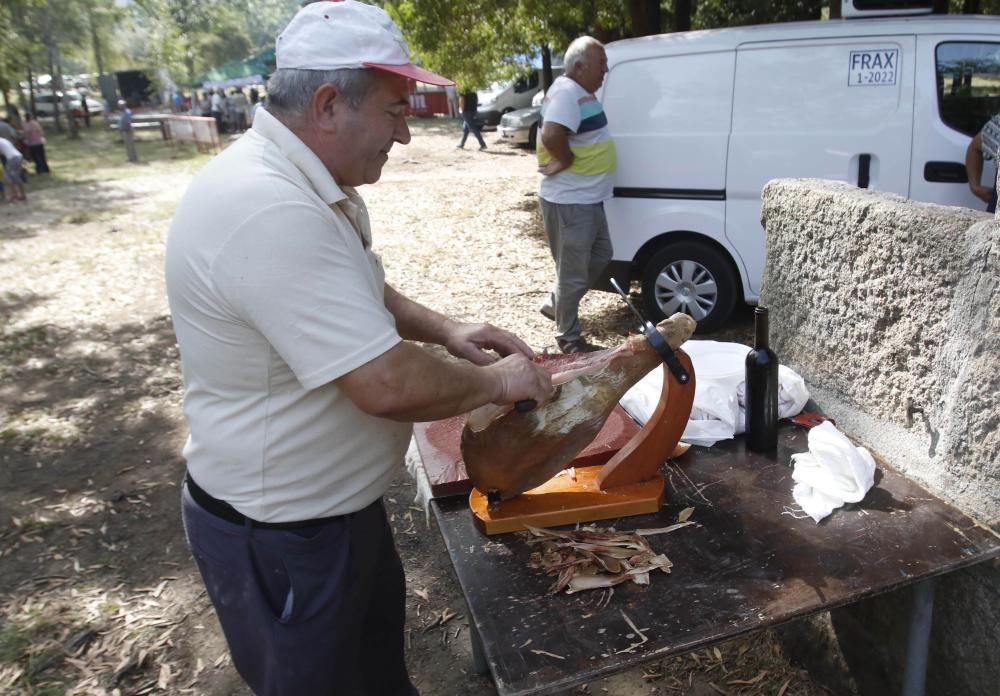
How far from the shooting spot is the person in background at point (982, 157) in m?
4.32

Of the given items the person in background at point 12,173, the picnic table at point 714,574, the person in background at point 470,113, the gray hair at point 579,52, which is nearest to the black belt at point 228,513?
the picnic table at point 714,574

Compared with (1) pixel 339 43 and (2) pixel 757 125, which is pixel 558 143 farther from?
(1) pixel 339 43

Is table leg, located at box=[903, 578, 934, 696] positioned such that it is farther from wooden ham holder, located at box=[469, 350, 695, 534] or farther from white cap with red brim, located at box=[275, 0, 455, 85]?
white cap with red brim, located at box=[275, 0, 455, 85]

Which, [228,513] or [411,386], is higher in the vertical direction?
[411,386]

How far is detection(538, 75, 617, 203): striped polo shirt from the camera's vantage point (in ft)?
16.3

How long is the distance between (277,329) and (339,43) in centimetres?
58

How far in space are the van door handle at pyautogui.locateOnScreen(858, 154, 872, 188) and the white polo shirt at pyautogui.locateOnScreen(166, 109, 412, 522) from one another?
160 inches

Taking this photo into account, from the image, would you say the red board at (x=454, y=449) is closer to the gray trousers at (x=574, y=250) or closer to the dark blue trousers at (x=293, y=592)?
the dark blue trousers at (x=293, y=592)

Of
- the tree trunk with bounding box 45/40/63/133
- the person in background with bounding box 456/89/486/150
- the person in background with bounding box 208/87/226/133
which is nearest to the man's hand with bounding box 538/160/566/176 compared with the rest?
the person in background with bounding box 456/89/486/150

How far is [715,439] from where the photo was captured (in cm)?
234

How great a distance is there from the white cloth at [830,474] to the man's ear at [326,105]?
1501 mm

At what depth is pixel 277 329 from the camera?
140 centimetres

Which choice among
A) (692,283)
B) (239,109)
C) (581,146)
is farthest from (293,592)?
(239,109)

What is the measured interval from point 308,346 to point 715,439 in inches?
55.7
